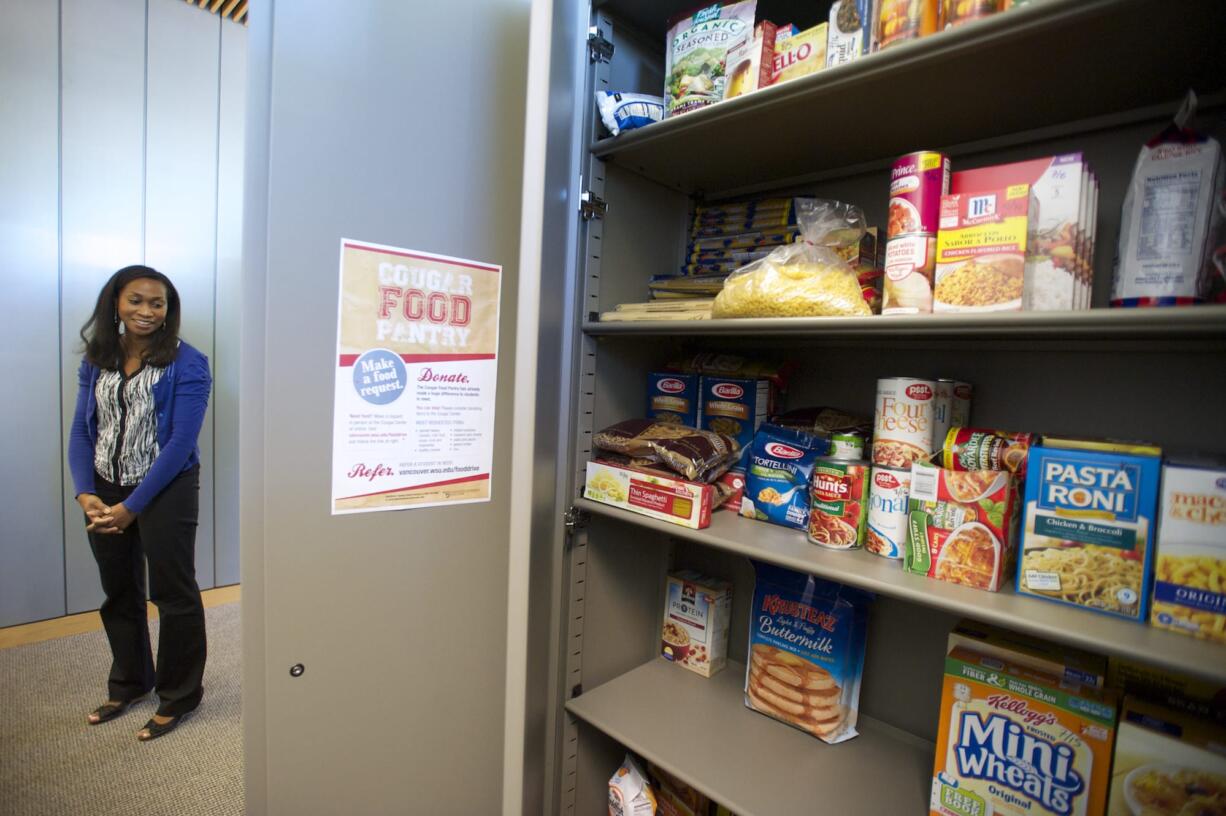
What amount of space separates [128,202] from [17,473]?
1451 millimetres

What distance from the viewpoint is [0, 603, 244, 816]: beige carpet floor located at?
184 centimetres

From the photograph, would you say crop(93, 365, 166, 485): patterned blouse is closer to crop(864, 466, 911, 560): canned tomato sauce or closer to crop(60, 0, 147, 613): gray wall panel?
crop(60, 0, 147, 613): gray wall panel

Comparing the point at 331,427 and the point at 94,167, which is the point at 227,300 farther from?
the point at 331,427

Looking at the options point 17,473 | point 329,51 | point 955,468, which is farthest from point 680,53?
point 17,473

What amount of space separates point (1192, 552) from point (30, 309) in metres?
4.16

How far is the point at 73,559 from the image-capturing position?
2924 millimetres

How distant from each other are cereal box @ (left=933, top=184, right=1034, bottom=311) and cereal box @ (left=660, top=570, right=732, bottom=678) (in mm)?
896

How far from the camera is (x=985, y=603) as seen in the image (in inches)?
31.3

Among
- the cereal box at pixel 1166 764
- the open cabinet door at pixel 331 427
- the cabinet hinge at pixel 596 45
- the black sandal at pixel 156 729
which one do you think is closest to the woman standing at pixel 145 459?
the black sandal at pixel 156 729

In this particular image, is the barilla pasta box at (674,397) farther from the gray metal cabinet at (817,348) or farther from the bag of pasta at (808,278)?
the bag of pasta at (808,278)

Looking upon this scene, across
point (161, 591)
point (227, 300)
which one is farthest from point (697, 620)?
point (227, 300)

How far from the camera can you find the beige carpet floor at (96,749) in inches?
72.4

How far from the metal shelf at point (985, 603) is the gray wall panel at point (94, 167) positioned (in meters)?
3.34

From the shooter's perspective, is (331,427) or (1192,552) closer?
(1192,552)
